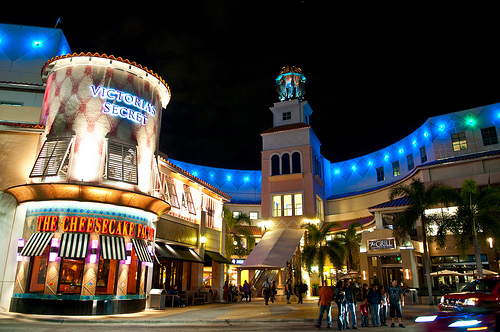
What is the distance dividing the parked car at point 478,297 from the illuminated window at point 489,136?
1015 inches

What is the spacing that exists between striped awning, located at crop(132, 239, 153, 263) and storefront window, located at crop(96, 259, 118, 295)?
3.68 feet

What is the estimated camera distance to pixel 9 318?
605 inches

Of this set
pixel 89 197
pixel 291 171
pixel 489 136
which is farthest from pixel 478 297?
pixel 291 171

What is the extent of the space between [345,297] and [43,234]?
13436 millimetres

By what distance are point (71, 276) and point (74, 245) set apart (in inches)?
63.3

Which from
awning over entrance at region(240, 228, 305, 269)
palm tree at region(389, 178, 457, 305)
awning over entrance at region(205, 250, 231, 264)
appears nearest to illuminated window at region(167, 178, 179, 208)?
awning over entrance at region(205, 250, 231, 264)

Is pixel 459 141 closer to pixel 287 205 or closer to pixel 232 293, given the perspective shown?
pixel 287 205

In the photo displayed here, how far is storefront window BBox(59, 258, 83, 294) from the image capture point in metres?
17.3

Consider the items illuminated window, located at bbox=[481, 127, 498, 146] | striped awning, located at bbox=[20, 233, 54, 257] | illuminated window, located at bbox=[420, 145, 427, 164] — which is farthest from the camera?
illuminated window, located at bbox=[420, 145, 427, 164]

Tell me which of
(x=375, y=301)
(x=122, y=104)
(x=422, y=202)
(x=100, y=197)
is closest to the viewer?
(x=375, y=301)

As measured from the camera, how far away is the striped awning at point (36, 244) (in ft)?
54.6

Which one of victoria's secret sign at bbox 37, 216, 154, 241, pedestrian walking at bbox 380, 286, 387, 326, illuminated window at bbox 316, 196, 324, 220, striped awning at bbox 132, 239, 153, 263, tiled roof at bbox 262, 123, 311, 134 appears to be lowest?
pedestrian walking at bbox 380, 286, 387, 326

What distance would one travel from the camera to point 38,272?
57.8 ft

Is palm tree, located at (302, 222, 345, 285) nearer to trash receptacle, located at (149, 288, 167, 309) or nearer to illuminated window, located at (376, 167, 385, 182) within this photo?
trash receptacle, located at (149, 288, 167, 309)
